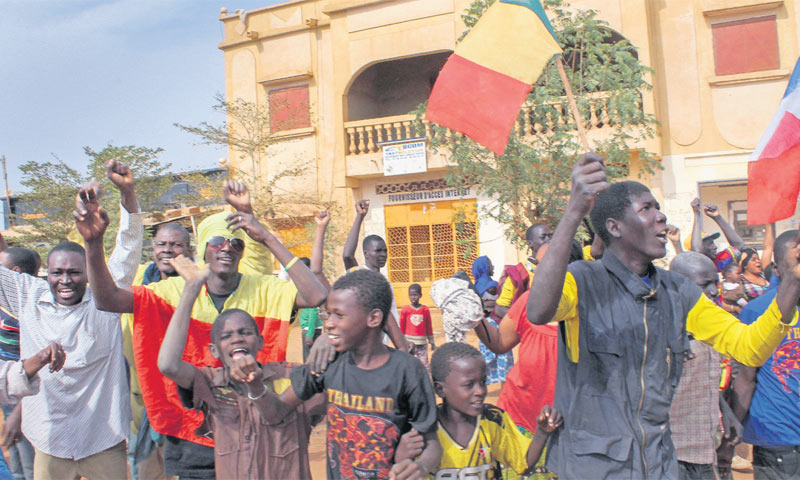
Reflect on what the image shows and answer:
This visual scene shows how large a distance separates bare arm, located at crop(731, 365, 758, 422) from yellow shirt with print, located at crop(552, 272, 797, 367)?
3.67 feet

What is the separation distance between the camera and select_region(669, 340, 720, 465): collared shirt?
2803mm

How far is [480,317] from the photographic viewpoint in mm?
2529

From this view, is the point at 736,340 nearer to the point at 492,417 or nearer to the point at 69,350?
the point at 492,417

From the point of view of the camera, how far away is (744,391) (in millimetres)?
3174

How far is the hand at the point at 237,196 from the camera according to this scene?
2830 millimetres

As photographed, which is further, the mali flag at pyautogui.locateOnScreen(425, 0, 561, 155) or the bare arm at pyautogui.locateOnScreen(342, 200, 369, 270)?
the bare arm at pyautogui.locateOnScreen(342, 200, 369, 270)

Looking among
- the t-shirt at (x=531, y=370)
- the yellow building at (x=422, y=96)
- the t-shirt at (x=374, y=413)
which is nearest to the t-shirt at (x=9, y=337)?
the t-shirt at (x=374, y=413)

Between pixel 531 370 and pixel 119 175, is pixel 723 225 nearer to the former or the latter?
→ pixel 531 370

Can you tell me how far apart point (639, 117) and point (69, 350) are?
8.22 m

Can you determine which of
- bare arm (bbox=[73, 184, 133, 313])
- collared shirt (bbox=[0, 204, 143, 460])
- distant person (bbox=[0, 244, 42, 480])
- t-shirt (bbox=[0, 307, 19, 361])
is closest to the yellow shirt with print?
bare arm (bbox=[73, 184, 133, 313])

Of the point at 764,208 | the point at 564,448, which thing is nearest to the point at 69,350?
the point at 564,448

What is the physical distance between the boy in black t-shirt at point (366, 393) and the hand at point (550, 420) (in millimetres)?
400

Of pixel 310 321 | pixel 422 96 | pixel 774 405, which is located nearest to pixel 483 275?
pixel 310 321

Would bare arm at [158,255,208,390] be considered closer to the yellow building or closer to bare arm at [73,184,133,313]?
bare arm at [73,184,133,313]
